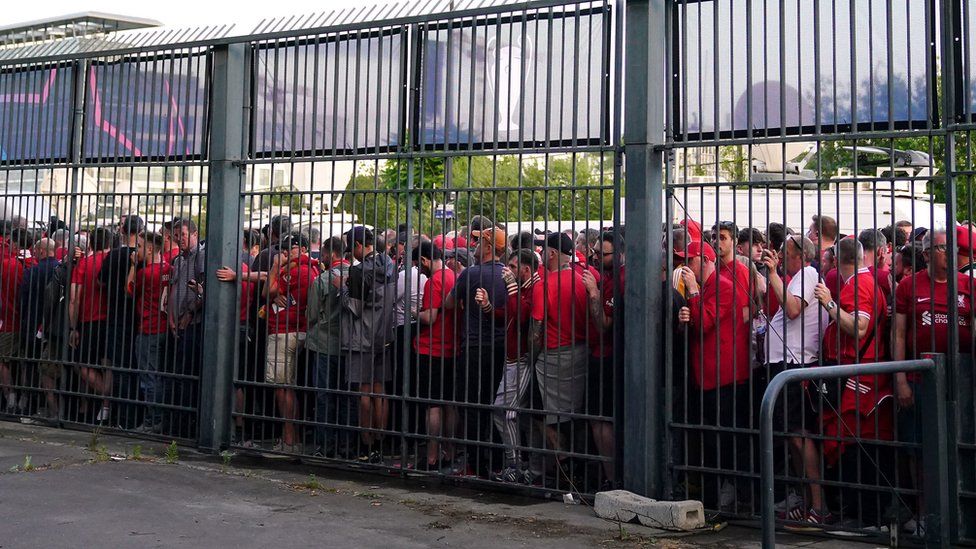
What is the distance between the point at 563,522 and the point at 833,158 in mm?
3042

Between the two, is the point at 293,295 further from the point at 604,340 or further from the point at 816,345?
the point at 816,345

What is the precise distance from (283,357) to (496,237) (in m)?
2.31

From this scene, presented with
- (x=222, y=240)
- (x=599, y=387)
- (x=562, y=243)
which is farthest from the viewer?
(x=222, y=240)

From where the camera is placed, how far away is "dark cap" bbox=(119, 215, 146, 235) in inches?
411

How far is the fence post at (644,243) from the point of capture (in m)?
7.41

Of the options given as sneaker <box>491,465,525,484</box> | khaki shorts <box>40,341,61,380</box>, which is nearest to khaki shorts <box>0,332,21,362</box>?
khaki shorts <box>40,341,61,380</box>

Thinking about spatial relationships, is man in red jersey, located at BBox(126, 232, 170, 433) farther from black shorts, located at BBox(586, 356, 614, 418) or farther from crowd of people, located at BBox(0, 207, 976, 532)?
black shorts, located at BBox(586, 356, 614, 418)

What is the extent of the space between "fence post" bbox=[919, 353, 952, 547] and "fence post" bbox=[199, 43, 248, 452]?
5.69 m

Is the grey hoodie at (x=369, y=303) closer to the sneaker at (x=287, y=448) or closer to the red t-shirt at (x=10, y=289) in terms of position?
the sneaker at (x=287, y=448)

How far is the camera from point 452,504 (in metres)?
7.73

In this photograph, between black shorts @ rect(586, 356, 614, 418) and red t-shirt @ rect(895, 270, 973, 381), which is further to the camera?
black shorts @ rect(586, 356, 614, 418)

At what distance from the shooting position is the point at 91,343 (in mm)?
10727

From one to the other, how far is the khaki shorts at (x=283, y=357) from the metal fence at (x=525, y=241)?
0.03 meters

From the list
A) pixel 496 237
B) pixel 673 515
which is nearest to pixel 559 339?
pixel 496 237
